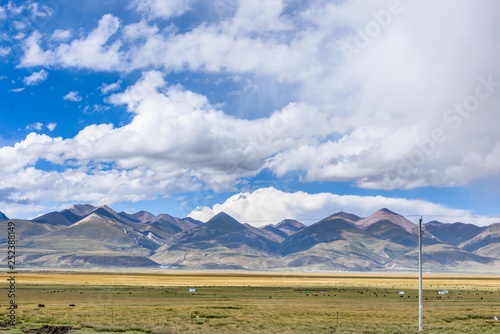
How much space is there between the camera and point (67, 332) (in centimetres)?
5134

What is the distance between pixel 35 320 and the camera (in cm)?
6072

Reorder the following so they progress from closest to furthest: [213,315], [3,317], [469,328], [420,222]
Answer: [420,222] → [469,328] → [3,317] → [213,315]

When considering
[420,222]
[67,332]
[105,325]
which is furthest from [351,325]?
[67,332]

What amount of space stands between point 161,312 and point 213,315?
29.4 feet

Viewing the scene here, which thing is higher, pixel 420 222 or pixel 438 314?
pixel 420 222

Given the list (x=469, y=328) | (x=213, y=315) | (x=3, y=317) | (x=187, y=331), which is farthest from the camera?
(x=213, y=315)

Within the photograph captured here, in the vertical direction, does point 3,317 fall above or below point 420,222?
below

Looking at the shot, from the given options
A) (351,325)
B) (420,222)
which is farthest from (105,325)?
(420,222)

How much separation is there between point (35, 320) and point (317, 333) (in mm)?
36711

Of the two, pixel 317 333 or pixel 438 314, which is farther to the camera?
pixel 438 314

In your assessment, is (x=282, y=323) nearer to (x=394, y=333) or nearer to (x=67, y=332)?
(x=394, y=333)

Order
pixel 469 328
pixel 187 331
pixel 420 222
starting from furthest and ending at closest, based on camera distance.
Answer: pixel 469 328
pixel 187 331
pixel 420 222

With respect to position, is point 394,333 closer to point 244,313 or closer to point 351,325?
point 351,325

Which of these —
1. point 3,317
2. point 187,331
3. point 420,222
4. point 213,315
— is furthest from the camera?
point 213,315
